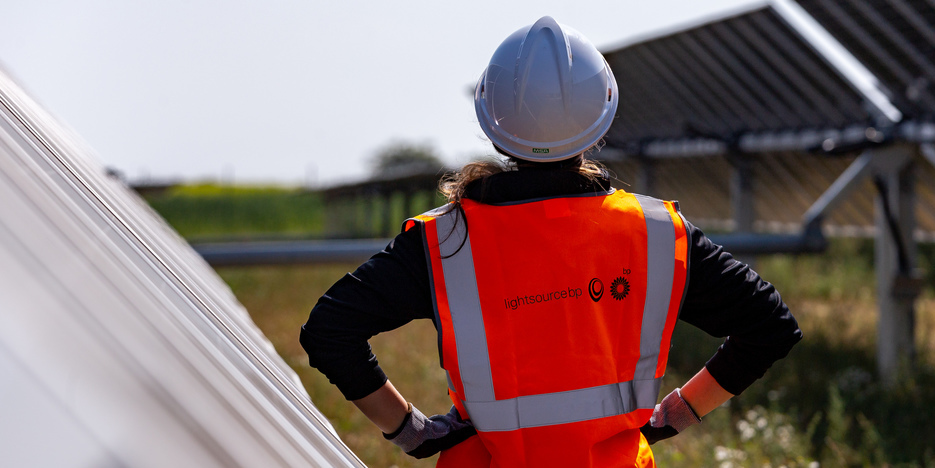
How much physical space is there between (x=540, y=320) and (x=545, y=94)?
1.68ft

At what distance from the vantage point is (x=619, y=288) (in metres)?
1.60

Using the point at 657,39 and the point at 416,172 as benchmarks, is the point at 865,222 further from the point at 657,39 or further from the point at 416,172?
the point at 416,172

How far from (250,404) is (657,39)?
994cm

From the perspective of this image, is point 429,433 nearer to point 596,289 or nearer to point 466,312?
point 466,312

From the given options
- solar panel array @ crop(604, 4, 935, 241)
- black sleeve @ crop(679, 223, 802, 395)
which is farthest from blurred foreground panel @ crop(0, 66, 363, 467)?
solar panel array @ crop(604, 4, 935, 241)

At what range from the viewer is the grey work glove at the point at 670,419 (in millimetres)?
1929

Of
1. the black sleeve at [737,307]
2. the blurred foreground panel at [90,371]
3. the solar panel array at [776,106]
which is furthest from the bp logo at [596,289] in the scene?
the solar panel array at [776,106]

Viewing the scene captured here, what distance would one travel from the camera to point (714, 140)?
31.5 ft

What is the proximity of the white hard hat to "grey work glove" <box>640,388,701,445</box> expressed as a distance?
72 centimetres

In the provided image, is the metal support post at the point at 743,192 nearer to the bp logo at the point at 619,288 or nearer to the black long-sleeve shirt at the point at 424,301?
the black long-sleeve shirt at the point at 424,301

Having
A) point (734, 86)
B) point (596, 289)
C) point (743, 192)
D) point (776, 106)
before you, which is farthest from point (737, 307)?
point (743, 192)

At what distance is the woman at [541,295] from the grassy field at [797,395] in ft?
7.92

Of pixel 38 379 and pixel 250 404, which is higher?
pixel 38 379

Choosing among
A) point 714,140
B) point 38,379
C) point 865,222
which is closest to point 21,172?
point 38,379
